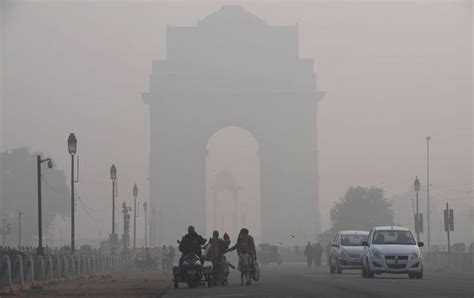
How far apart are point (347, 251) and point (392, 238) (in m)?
7.51

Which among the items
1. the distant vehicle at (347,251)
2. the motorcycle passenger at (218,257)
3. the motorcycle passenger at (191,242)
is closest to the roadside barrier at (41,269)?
the motorcycle passenger at (191,242)

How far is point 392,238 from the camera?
41.7 metres

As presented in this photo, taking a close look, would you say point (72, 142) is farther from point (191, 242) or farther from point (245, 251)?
point (191, 242)

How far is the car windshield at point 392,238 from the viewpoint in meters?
41.5

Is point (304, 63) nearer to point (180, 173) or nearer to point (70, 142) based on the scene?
point (180, 173)

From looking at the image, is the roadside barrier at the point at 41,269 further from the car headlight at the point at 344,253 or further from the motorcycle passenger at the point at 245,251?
the car headlight at the point at 344,253

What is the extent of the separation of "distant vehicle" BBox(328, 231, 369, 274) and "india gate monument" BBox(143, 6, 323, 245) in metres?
102

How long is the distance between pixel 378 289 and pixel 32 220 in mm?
127581

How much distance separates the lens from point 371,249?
134ft

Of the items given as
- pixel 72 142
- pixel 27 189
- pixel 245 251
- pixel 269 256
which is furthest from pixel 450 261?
pixel 27 189

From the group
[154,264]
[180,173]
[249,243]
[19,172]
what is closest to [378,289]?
[249,243]

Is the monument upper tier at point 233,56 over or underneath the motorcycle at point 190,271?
over

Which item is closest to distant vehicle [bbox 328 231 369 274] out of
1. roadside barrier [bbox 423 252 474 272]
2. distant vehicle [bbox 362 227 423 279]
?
distant vehicle [bbox 362 227 423 279]

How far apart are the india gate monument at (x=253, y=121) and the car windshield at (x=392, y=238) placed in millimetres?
111205
